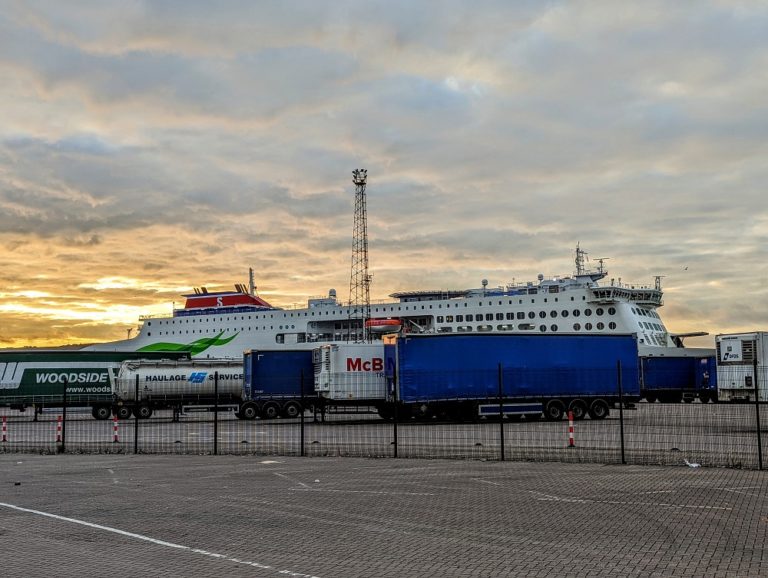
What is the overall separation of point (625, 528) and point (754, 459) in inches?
347

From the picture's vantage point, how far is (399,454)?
749 inches

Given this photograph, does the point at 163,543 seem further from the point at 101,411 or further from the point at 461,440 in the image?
the point at 101,411

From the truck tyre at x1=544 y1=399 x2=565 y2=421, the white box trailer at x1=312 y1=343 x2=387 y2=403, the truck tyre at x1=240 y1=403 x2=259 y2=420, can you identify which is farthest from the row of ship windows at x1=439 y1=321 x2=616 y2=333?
the truck tyre at x1=544 y1=399 x2=565 y2=421

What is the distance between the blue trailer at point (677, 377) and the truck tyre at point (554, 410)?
2700 centimetres

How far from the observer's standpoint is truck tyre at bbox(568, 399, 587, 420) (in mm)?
34000

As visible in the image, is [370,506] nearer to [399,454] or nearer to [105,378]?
[399,454]

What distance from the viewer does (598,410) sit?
1352 inches

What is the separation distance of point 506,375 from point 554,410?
103 inches

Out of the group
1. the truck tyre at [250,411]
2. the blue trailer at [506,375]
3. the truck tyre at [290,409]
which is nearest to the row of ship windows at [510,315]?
the blue trailer at [506,375]

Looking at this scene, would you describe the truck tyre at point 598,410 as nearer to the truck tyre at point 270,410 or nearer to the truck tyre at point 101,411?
the truck tyre at point 270,410

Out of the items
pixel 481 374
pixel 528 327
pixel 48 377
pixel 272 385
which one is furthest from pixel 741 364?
pixel 528 327

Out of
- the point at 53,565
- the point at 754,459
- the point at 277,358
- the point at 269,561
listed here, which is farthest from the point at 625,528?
the point at 277,358

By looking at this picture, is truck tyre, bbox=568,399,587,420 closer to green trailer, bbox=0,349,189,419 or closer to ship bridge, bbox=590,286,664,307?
green trailer, bbox=0,349,189,419

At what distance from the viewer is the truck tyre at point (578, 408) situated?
3400cm
